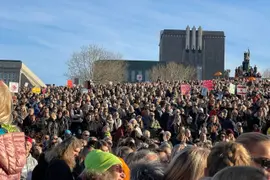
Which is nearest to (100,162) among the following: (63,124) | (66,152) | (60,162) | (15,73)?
(60,162)

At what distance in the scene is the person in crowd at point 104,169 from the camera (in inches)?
155

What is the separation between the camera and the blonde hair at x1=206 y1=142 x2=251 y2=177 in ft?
12.1

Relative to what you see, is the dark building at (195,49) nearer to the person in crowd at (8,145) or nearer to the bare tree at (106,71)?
the bare tree at (106,71)

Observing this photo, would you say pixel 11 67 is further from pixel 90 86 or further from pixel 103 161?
pixel 103 161

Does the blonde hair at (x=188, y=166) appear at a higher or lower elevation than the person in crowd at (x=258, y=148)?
lower

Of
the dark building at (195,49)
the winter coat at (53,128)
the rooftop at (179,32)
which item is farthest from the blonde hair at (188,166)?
the rooftop at (179,32)

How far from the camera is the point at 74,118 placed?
17938 mm

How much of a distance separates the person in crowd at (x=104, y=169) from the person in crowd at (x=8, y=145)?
0.75 m

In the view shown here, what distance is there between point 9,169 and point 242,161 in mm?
1859

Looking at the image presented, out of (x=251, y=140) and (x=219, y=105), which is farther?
(x=219, y=105)

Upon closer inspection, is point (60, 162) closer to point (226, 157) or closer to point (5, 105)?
point (5, 105)

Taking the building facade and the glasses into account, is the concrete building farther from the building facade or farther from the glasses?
the glasses

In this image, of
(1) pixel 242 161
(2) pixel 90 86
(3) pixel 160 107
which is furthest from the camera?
(2) pixel 90 86

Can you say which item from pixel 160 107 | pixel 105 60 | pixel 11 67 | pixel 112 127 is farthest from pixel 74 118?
pixel 11 67
